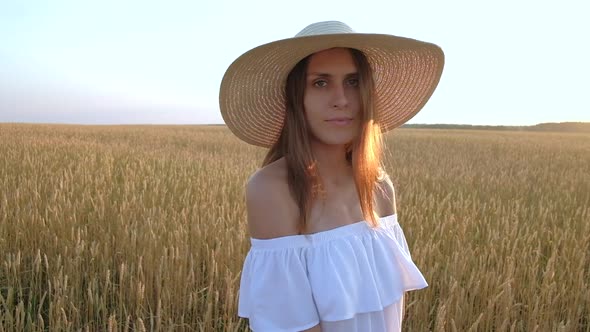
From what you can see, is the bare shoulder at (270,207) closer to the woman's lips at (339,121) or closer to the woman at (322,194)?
the woman at (322,194)

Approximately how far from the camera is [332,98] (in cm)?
127

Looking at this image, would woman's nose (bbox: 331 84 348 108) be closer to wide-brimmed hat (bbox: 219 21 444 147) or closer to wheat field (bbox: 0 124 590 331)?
wide-brimmed hat (bbox: 219 21 444 147)

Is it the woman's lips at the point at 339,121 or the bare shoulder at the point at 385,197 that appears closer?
the woman's lips at the point at 339,121

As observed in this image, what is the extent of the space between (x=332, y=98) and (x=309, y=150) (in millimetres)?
147

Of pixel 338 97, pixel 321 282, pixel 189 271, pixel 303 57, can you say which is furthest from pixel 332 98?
pixel 189 271

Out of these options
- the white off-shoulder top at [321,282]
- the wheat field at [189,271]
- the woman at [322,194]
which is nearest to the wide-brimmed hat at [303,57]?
the woman at [322,194]

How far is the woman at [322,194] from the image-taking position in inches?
47.2

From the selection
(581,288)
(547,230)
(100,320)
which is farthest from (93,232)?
(547,230)

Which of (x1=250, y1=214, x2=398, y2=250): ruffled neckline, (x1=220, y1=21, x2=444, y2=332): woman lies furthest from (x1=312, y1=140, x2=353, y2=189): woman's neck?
(x1=250, y1=214, x2=398, y2=250): ruffled neckline

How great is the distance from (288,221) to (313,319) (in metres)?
0.25

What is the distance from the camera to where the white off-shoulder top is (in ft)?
3.91

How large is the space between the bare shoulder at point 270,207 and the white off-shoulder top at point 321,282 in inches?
1.0

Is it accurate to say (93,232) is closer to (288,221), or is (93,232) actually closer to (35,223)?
(35,223)

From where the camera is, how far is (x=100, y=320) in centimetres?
214
